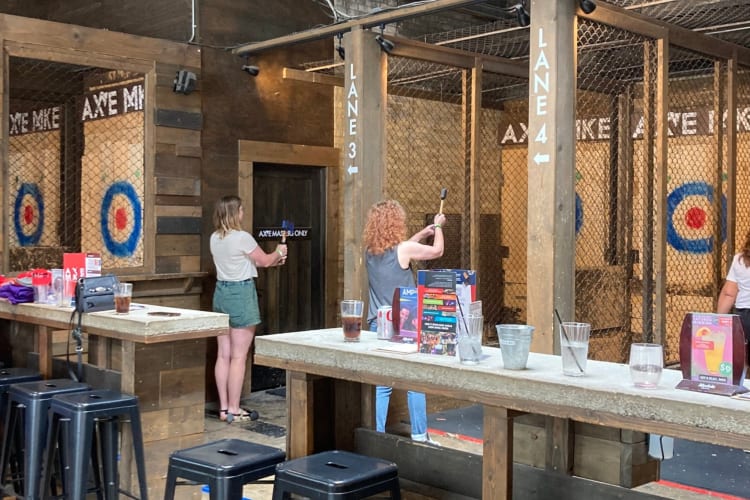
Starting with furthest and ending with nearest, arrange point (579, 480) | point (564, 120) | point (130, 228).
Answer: point (130, 228)
point (564, 120)
point (579, 480)

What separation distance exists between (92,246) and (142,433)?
288 cm

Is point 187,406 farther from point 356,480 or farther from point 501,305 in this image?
point 501,305

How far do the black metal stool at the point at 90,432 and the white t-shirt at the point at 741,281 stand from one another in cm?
351

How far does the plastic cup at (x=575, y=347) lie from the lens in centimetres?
239

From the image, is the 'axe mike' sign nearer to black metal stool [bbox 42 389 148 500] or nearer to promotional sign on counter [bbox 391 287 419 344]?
black metal stool [bbox 42 389 148 500]

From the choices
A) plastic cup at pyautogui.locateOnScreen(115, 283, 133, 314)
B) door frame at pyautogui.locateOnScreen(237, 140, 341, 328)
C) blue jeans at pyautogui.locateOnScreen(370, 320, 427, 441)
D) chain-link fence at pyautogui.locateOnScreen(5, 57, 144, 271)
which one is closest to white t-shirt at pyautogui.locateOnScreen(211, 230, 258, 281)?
chain-link fence at pyautogui.locateOnScreen(5, 57, 144, 271)

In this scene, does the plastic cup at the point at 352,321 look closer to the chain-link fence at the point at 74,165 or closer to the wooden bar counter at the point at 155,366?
the wooden bar counter at the point at 155,366

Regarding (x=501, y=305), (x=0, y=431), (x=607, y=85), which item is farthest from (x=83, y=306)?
(x=501, y=305)

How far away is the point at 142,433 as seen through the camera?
148 inches

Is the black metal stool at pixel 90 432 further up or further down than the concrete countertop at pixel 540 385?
further down

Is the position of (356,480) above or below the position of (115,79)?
below

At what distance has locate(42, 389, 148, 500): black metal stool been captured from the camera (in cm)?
344

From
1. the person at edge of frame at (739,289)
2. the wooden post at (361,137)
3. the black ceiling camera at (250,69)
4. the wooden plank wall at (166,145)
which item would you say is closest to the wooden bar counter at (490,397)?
A: the wooden post at (361,137)

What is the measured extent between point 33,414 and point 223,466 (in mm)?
1364
